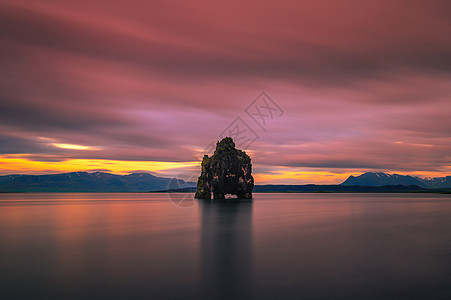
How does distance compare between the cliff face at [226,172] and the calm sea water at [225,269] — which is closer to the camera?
the calm sea water at [225,269]

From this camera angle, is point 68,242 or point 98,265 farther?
point 68,242

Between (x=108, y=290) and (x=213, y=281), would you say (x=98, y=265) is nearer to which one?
(x=108, y=290)

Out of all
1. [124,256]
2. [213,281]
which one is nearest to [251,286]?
[213,281]

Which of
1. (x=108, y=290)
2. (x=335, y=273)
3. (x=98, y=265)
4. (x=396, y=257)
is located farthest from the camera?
(x=396, y=257)

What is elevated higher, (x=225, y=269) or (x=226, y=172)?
(x=226, y=172)

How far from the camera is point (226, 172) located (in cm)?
16912

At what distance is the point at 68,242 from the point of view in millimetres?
34156

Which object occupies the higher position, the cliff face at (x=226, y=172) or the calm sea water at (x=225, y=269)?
the cliff face at (x=226, y=172)

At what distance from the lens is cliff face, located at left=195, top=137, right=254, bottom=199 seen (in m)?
170

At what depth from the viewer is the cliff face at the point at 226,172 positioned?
169875mm

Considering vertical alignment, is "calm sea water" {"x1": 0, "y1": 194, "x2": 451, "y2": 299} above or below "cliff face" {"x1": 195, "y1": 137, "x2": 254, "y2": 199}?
below

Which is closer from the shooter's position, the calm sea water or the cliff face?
the calm sea water

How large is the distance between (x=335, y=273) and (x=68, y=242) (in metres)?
27.5

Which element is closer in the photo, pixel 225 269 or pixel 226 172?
pixel 225 269
